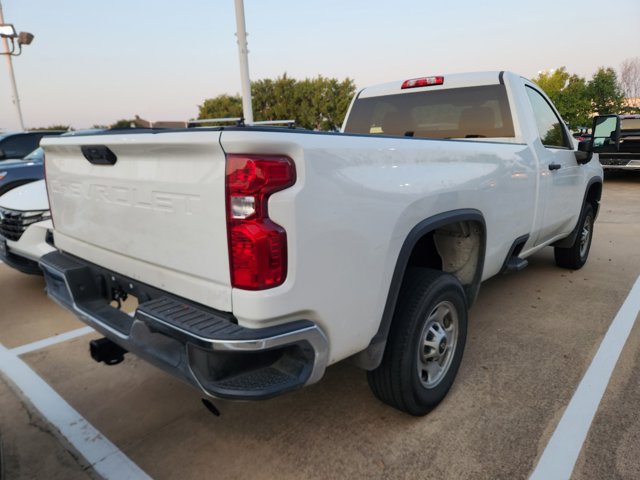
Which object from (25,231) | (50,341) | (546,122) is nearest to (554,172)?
(546,122)

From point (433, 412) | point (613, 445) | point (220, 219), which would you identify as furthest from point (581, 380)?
point (220, 219)

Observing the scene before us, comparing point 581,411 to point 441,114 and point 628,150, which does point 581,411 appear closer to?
point 441,114

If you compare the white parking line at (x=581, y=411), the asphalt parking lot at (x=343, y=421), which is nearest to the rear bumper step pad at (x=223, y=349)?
the asphalt parking lot at (x=343, y=421)

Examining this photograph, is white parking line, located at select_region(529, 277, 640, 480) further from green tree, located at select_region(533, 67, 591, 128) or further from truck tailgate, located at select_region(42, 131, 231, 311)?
green tree, located at select_region(533, 67, 591, 128)

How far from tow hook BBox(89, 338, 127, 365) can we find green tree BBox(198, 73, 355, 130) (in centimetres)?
3495

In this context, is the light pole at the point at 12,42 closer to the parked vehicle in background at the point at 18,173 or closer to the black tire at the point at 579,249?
the parked vehicle in background at the point at 18,173

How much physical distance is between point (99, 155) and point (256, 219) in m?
1.04

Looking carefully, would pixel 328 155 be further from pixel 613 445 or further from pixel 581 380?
pixel 581 380

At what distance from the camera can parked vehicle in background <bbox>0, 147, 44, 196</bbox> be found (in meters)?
6.69

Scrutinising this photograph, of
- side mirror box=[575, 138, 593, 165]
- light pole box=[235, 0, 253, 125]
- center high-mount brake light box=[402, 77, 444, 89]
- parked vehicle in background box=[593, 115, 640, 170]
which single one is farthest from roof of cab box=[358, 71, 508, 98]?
parked vehicle in background box=[593, 115, 640, 170]

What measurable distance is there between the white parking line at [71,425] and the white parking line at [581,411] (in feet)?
6.36

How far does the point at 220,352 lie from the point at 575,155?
12.9 feet

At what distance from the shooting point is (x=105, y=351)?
7.66 feet

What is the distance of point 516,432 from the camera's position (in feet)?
7.93
